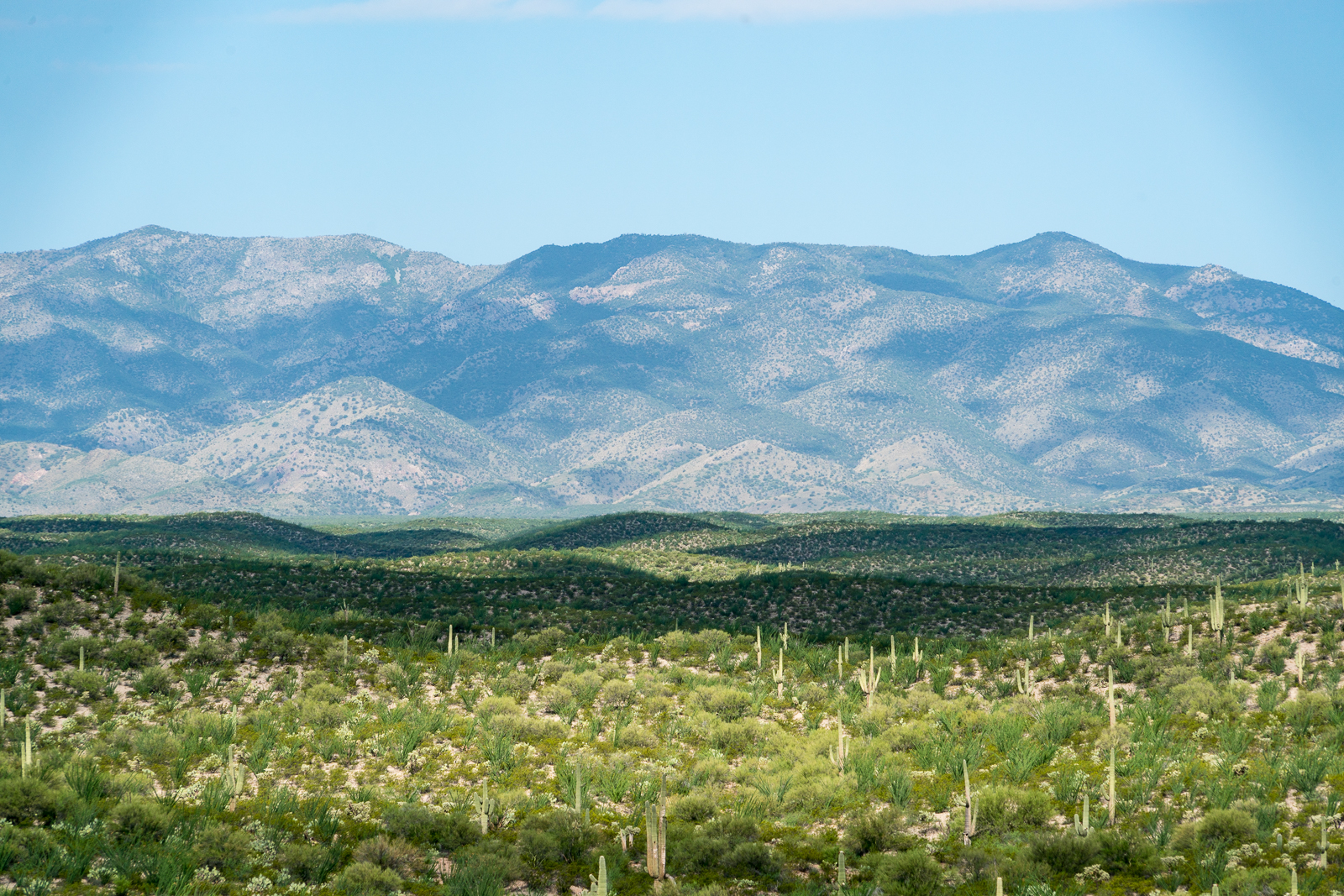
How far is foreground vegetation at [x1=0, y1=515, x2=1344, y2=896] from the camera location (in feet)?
64.1

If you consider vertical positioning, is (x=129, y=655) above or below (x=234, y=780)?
above

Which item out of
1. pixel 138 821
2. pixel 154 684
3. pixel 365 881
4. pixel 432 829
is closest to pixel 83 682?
pixel 154 684

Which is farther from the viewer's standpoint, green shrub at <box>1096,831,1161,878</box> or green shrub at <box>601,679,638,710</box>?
green shrub at <box>601,679,638,710</box>

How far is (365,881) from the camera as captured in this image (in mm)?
18750

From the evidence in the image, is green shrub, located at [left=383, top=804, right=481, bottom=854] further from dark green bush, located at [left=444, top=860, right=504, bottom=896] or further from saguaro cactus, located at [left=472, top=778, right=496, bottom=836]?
dark green bush, located at [left=444, top=860, right=504, bottom=896]

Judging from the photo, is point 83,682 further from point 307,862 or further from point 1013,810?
point 1013,810

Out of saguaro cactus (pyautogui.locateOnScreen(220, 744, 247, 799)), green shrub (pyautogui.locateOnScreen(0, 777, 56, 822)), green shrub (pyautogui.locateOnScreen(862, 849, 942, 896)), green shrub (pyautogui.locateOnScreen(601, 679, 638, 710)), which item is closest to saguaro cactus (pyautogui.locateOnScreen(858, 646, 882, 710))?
green shrub (pyautogui.locateOnScreen(601, 679, 638, 710))

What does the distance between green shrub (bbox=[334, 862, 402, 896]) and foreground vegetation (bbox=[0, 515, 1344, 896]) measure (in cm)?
6

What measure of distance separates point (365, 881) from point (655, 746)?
10161 millimetres

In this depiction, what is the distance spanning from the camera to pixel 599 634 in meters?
43.8

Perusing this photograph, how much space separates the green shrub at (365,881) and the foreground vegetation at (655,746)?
58 millimetres

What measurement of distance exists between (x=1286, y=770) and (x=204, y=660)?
26134 mm

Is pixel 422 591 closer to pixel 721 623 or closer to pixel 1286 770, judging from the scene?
pixel 721 623

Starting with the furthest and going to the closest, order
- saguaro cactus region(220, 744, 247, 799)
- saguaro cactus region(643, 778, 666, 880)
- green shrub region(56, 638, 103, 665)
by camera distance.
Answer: green shrub region(56, 638, 103, 665) < saguaro cactus region(220, 744, 247, 799) < saguaro cactus region(643, 778, 666, 880)
